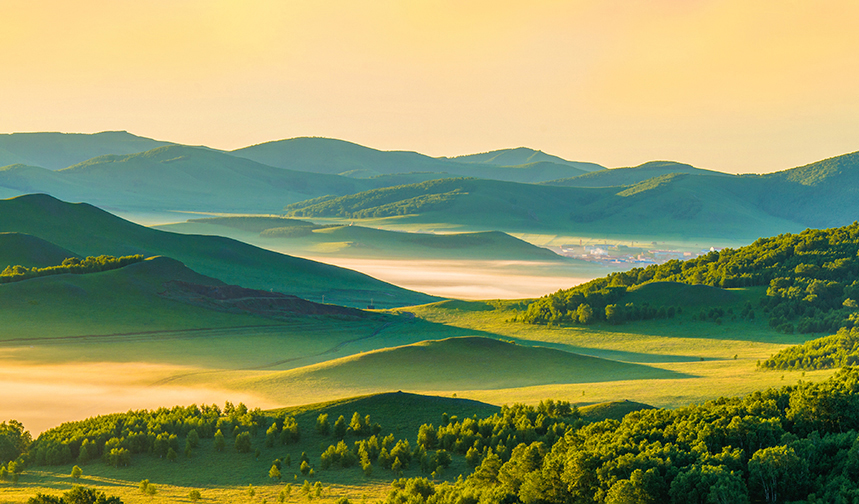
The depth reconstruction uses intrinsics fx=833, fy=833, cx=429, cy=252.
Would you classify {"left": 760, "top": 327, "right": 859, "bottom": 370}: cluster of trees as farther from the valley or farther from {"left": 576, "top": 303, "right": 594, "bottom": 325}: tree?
{"left": 576, "top": 303, "right": 594, "bottom": 325}: tree

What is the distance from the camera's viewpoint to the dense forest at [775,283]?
171 feet

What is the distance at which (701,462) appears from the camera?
15.1 m

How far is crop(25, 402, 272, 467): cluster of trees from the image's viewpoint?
21953mm

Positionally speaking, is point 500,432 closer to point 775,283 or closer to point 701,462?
point 701,462

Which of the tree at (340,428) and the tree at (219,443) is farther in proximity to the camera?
the tree at (340,428)

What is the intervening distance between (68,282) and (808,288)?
168 feet

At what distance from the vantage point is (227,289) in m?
69.8

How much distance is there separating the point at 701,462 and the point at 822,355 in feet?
78.4

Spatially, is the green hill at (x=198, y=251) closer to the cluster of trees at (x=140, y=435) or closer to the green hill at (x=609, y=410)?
the cluster of trees at (x=140, y=435)

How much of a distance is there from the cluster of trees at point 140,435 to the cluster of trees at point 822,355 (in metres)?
22.5

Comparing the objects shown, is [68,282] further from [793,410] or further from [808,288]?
[793,410]

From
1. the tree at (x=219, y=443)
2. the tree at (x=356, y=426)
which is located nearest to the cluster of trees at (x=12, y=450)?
the tree at (x=219, y=443)

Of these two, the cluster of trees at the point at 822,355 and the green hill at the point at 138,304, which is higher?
the green hill at the point at 138,304

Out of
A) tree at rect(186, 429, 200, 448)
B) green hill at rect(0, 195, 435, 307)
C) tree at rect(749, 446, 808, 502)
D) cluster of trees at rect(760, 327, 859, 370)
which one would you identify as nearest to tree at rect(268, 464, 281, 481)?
tree at rect(186, 429, 200, 448)
